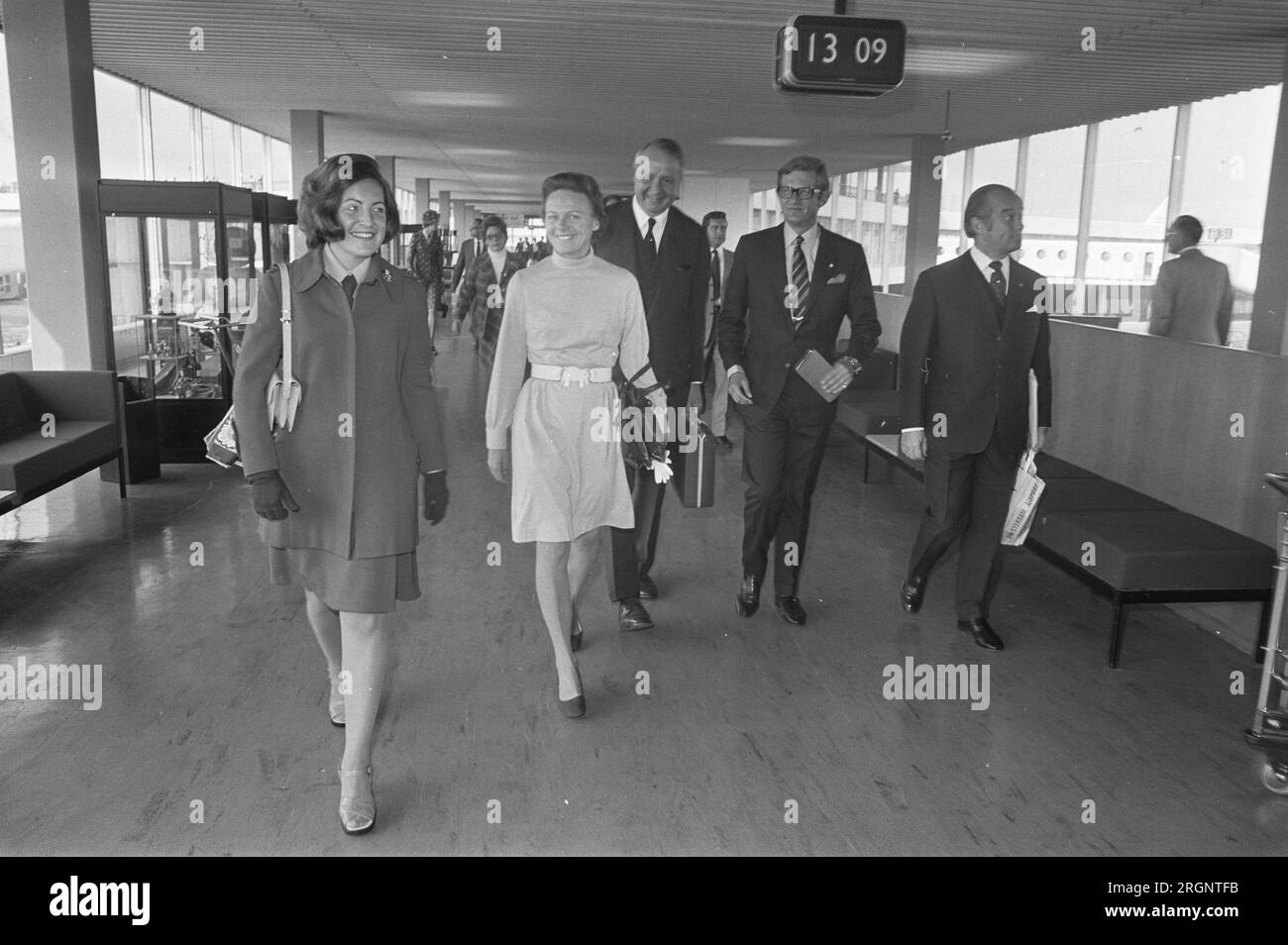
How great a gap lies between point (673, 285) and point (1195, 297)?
431 cm

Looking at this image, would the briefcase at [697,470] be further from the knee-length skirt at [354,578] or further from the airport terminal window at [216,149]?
the airport terminal window at [216,149]

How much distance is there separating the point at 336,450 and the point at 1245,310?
966 cm

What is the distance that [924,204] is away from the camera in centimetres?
1416

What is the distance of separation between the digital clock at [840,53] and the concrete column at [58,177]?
15.0ft

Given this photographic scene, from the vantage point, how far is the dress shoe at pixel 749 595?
15.0 ft

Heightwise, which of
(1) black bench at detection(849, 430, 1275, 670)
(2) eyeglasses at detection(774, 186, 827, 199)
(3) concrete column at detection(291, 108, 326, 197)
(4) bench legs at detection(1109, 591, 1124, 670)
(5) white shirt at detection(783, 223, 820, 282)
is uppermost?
(3) concrete column at detection(291, 108, 326, 197)

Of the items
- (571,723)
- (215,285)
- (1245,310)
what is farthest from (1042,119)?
(571,723)

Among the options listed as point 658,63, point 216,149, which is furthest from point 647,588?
point 216,149

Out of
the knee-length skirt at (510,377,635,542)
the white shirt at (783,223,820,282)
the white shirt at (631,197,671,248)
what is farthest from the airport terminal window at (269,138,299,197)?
the knee-length skirt at (510,377,635,542)

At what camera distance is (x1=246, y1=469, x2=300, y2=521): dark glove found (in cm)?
265

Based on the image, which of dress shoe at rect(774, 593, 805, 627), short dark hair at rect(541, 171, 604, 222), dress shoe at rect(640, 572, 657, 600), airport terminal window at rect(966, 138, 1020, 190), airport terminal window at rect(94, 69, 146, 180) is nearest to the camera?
short dark hair at rect(541, 171, 604, 222)

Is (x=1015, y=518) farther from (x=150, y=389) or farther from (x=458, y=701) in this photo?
(x=150, y=389)

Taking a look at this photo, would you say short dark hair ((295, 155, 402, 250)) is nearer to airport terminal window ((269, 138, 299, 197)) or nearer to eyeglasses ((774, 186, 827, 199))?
eyeglasses ((774, 186, 827, 199))

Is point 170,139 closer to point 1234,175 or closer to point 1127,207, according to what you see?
point 1127,207
